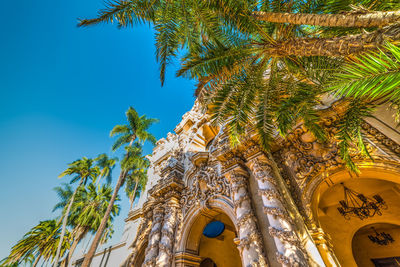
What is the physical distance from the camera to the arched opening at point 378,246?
6.83 metres

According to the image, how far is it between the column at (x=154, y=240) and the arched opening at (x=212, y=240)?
1468mm

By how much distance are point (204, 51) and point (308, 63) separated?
111 inches

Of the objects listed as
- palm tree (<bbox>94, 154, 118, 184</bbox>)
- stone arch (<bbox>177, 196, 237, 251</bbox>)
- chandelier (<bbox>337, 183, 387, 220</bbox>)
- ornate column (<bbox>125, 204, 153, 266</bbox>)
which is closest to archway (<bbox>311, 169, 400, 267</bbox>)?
chandelier (<bbox>337, 183, 387, 220</bbox>)

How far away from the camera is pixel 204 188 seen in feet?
25.7

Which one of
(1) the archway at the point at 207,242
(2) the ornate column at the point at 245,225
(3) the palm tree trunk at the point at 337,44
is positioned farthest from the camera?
(1) the archway at the point at 207,242

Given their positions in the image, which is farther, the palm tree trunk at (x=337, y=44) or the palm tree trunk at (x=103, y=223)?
the palm tree trunk at (x=103, y=223)

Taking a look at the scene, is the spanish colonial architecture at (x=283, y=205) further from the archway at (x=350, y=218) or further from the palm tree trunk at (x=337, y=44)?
the palm tree trunk at (x=337, y=44)

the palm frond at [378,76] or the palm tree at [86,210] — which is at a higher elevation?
the palm tree at [86,210]

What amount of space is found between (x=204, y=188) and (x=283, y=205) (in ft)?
12.5

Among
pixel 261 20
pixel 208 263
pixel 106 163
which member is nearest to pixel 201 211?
pixel 208 263

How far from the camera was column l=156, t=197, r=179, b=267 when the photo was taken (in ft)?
22.2

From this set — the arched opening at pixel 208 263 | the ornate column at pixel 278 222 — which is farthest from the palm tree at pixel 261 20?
the arched opening at pixel 208 263

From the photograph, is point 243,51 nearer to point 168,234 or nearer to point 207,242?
point 168,234

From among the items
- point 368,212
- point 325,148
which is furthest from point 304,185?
point 368,212
